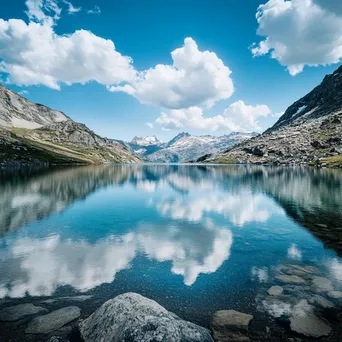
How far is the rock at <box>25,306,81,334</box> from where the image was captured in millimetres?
16562

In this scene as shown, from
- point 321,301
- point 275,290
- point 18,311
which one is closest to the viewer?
point 18,311

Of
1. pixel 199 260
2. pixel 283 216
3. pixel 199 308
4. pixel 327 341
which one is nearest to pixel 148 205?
pixel 283 216

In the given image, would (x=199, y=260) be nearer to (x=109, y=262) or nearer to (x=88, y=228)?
(x=109, y=262)

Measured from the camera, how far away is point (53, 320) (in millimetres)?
17578

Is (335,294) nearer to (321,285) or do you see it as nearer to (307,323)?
(321,285)

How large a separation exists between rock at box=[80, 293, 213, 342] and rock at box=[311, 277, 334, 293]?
13190mm

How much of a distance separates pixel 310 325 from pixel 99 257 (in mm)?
21553

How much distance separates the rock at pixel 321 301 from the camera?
1981cm

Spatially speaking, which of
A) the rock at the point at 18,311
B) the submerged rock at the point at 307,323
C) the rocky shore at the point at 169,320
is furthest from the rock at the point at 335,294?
the rock at the point at 18,311

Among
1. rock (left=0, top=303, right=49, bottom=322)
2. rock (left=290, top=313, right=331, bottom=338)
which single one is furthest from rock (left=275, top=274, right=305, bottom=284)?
rock (left=0, top=303, right=49, bottom=322)

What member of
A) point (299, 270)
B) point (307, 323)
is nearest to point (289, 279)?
point (299, 270)

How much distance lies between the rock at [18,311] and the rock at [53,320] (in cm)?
112

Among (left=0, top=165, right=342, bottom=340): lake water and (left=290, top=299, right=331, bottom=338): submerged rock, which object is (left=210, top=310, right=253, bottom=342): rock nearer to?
(left=0, top=165, right=342, bottom=340): lake water

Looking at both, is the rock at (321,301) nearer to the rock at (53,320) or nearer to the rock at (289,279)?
the rock at (289,279)
